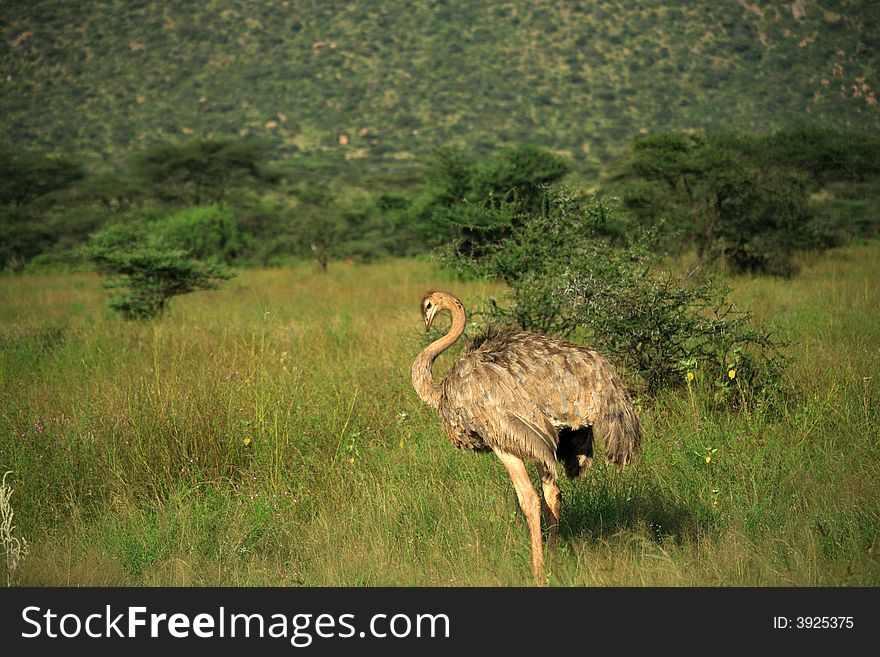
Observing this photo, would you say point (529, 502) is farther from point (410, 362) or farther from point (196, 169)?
point (196, 169)

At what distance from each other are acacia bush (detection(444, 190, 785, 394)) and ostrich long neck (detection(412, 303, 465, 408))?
1937 millimetres

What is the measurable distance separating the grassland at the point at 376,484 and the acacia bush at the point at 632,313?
0.24m

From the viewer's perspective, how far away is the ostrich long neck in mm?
4281

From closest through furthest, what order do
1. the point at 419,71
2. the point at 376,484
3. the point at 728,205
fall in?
the point at 376,484 < the point at 728,205 < the point at 419,71

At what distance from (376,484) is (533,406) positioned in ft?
4.62

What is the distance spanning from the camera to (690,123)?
41250 mm

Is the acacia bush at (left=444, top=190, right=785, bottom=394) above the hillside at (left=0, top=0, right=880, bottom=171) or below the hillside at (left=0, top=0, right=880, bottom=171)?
below

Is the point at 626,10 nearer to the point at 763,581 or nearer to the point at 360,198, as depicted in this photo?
the point at 360,198

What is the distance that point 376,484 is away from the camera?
16.2 ft

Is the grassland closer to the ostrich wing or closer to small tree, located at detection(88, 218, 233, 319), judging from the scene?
the ostrich wing

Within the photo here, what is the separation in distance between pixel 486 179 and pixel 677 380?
11479 mm

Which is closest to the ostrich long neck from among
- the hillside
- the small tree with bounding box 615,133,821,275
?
the small tree with bounding box 615,133,821,275

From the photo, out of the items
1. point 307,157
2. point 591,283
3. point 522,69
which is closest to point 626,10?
point 522,69

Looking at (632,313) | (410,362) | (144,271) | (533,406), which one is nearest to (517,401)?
(533,406)
